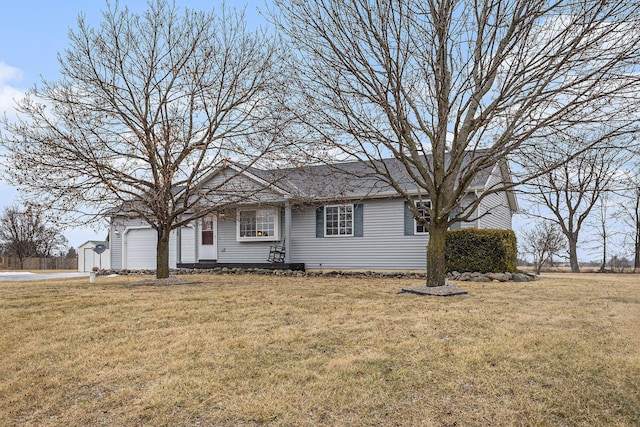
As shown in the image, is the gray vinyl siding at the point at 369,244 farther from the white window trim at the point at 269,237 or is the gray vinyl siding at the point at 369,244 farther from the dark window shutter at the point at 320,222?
the white window trim at the point at 269,237

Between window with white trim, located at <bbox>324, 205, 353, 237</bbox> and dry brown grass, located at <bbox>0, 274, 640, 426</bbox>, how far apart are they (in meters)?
8.92

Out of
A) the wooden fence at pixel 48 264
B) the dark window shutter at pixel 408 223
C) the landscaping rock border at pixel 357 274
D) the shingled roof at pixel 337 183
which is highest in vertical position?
the shingled roof at pixel 337 183

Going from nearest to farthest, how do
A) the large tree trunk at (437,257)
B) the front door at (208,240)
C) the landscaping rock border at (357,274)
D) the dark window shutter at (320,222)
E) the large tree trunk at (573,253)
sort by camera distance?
1. the large tree trunk at (437,257)
2. the landscaping rock border at (357,274)
3. the dark window shutter at (320,222)
4. the front door at (208,240)
5. the large tree trunk at (573,253)

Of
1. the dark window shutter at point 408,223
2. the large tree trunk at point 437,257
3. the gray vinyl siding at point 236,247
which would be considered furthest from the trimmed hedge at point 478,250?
the gray vinyl siding at point 236,247

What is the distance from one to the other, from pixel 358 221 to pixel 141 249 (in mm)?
11319

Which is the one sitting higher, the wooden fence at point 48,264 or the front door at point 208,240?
the front door at point 208,240

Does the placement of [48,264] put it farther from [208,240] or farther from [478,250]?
[478,250]

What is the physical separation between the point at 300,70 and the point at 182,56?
5111 millimetres

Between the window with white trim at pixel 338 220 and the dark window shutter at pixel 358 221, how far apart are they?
16 centimetres

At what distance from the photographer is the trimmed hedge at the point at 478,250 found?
14617 millimetres

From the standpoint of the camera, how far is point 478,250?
14.7 m

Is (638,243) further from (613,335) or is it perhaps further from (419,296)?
(613,335)

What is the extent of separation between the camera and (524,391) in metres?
4.62

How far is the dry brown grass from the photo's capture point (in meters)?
4.39
